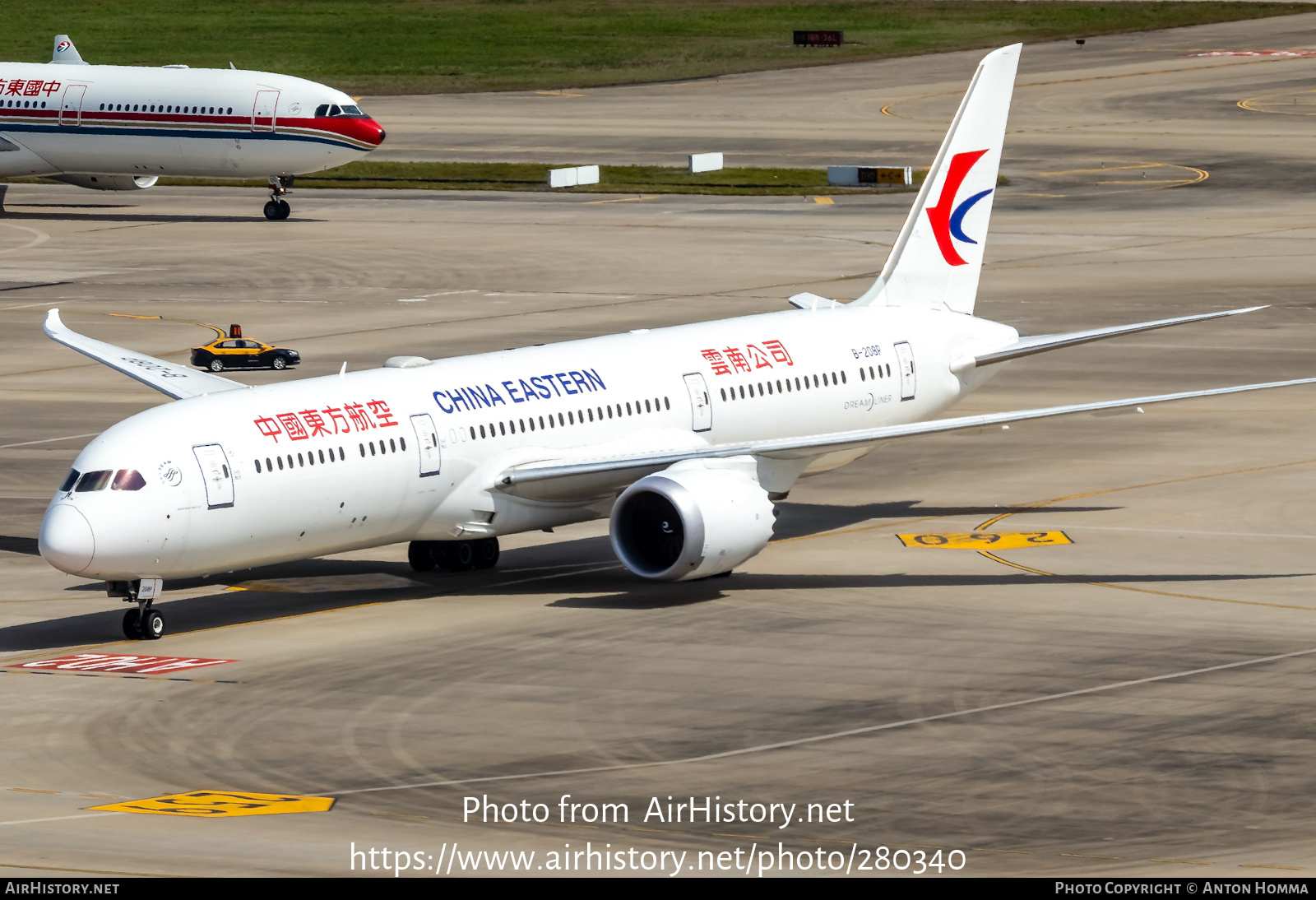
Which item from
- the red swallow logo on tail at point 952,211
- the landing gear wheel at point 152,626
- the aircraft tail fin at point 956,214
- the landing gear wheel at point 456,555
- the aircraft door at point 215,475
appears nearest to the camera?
the aircraft door at point 215,475

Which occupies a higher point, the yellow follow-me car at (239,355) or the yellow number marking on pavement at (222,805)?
the yellow follow-me car at (239,355)

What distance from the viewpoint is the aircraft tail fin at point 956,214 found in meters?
49.0

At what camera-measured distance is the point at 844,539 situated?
45.5 metres

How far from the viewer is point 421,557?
42844 mm

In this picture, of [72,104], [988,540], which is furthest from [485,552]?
[72,104]

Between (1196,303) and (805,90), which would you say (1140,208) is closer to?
(1196,303)

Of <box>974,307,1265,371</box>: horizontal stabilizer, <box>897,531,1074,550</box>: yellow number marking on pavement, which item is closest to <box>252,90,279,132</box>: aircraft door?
<box>974,307,1265,371</box>: horizontal stabilizer

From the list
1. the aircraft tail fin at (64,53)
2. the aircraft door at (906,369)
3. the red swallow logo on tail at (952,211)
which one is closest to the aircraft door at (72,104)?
the aircraft tail fin at (64,53)

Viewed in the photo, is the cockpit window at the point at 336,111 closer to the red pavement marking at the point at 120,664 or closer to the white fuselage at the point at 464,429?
the white fuselage at the point at 464,429

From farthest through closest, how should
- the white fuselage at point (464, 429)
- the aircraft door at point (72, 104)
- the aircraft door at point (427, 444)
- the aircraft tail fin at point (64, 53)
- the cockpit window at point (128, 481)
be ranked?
1. the aircraft tail fin at point (64, 53)
2. the aircraft door at point (72, 104)
3. the aircraft door at point (427, 444)
4. the white fuselage at point (464, 429)
5. the cockpit window at point (128, 481)

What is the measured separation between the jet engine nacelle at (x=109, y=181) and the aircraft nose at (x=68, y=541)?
245ft

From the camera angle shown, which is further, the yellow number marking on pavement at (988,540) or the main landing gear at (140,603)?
the yellow number marking on pavement at (988,540)

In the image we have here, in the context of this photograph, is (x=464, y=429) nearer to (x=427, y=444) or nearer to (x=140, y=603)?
(x=427, y=444)

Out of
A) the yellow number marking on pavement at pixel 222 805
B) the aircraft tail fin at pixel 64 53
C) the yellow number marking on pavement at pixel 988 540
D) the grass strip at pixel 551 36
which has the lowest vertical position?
the yellow number marking on pavement at pixel 222 805
